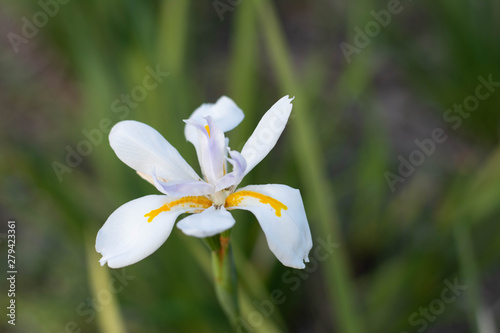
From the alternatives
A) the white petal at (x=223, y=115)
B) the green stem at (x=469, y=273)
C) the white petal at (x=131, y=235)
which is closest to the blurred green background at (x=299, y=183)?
the green stem at (x=469, y=273)

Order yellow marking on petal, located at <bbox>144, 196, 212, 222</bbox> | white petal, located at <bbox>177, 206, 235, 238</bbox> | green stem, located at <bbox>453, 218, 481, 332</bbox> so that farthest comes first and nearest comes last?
green stem, located at <bbox>453, 218, 481, 332</bbox>, yellow marking on petal, located at <bbox>144, 196, 212, 222</bbox>, white petal, located at <bbox>177, 206, 235, 238</bbox>

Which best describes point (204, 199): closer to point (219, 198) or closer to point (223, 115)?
point (219, 198)

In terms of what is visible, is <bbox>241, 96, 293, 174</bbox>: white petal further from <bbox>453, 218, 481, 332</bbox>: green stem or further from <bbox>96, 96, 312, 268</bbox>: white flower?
<bbox>453, 218, 481, 332</bbox>: green stem

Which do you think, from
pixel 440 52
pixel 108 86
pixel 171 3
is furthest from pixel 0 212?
pixel 440 52

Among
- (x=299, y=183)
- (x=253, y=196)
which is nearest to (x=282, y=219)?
(x=253, y=196)

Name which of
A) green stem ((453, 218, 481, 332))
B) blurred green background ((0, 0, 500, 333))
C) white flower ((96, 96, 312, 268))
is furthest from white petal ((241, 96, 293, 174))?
green stem ((453, 218, 481, 332))

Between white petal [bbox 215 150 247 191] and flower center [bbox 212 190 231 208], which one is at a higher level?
white petal [bbox 215 150 247 191]
